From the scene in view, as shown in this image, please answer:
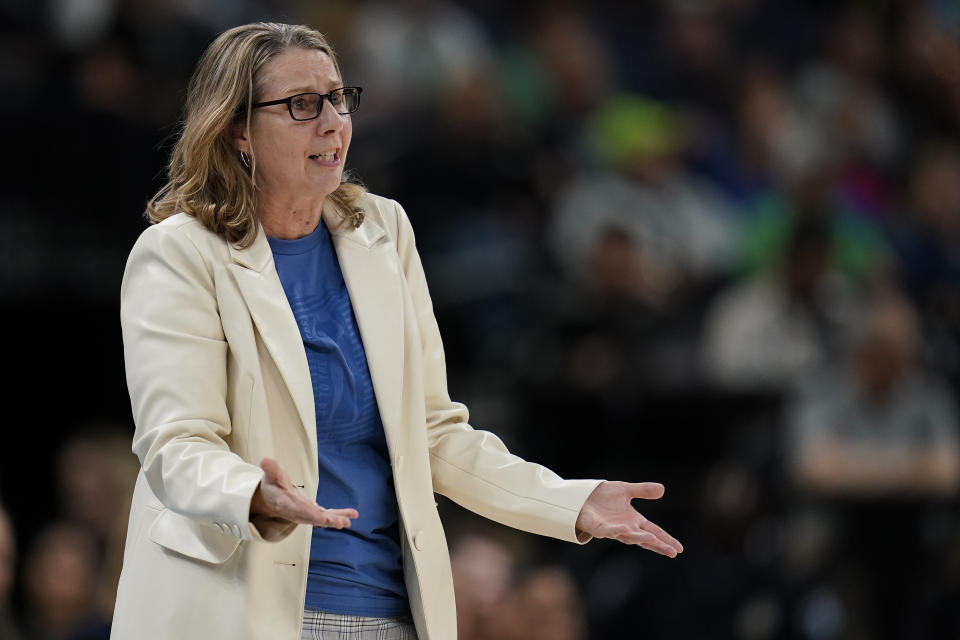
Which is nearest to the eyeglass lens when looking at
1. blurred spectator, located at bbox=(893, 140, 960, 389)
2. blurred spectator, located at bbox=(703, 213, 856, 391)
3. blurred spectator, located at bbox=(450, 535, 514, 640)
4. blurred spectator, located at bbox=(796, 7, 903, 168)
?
blurred spectator, located at bbox=(450, 535, 514, 640)

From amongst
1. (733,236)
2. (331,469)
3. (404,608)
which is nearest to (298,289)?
(331,469)

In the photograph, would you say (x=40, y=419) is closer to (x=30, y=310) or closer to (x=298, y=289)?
(x=30, y=310)

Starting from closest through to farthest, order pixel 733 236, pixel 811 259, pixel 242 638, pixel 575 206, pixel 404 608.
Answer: pixel 242 638
pixel 404 608
pixel 811 259
pixel 575 206
pixel 733 236

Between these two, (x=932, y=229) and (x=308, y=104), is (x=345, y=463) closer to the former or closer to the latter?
(x=308, y=104)

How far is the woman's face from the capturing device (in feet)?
7.36

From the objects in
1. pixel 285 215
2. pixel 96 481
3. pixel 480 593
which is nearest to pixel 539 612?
pixel 480 593

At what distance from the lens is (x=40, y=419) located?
17.7 ft

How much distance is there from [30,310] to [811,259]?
317 cm

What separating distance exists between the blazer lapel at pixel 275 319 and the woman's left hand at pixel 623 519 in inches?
18.0

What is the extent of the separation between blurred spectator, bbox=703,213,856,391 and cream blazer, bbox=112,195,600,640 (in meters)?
3.73

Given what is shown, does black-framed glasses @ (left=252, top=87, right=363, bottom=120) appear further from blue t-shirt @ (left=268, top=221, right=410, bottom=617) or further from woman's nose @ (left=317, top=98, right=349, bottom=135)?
blue t-shirt @ (left=268, top=221, right=410, bottom=617)

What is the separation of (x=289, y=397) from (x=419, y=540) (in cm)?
30

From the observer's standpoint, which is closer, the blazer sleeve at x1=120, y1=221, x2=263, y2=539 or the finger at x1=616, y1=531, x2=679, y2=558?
the blazer sleeve at x1=120, y1=221, x2=263, y2=539

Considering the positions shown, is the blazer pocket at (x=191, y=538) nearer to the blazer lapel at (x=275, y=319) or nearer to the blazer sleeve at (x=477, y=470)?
the blazer lapel at (x=275, y=319)
